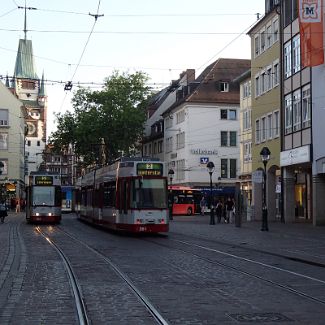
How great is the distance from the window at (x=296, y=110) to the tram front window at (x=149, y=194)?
641 inches

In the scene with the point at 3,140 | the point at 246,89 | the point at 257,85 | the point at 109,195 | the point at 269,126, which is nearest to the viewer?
the point at 109,195

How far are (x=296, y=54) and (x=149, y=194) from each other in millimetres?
18336

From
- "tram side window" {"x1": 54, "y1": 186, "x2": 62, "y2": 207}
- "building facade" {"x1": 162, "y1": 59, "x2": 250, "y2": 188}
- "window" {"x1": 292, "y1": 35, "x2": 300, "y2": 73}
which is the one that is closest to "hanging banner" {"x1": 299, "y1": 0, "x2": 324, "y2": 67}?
"window" {"x1": 292, "y1": 35, "x2": 300, "y2": 73}

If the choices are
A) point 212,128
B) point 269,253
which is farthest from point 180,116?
point 269,253

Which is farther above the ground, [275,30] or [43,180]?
[275,30]

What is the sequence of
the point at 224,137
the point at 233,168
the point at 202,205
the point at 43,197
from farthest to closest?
the point at 233,168
the point at 224,137
the point at 202,205
the point at 43,197

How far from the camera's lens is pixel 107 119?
85.3m

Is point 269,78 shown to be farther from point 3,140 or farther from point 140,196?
point 3,140

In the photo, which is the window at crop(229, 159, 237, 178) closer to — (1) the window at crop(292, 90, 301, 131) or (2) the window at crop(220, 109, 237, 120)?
(2) the window at crop(220, 109, 237, 120)

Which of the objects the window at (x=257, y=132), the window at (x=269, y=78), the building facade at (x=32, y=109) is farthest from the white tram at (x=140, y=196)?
the building facade at (x=32, y=109)

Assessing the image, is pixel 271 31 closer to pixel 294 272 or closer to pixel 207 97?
pixel 207 97

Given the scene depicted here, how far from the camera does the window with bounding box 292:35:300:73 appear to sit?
42194mm

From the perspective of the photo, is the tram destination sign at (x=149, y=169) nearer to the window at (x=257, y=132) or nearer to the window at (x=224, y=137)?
the window at (x=257, y=132)

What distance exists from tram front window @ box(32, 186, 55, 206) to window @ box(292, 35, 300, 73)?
57.7ft
